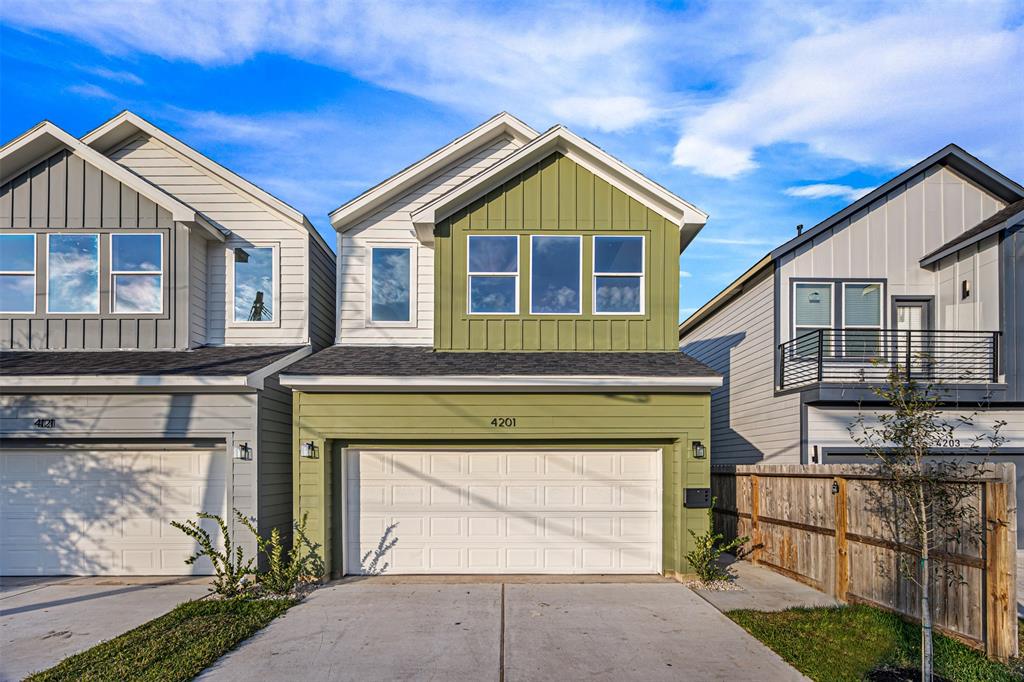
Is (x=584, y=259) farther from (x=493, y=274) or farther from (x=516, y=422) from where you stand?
(x=516, y=422)

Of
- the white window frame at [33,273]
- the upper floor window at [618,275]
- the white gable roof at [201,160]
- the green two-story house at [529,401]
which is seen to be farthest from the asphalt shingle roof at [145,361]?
the upper floor window at [618,275]

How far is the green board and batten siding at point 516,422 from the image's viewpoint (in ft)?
31.0

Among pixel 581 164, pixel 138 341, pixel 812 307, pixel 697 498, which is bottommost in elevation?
pixel 697 498

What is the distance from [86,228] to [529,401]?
790 centimetres

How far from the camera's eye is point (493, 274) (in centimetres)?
1067

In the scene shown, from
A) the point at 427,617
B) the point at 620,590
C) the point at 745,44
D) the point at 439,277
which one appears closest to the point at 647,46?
the point at 745,44

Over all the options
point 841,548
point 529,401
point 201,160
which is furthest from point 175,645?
point 201,160

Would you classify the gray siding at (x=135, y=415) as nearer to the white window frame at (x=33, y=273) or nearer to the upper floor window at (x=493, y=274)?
the white window frame at (x=33, y=273)

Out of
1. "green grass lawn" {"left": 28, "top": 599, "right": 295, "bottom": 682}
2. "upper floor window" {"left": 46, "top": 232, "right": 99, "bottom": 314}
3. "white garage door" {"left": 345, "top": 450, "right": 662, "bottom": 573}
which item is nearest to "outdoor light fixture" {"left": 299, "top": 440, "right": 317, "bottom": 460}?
"white garage door" {"left": 345, "top": 450, "right": 662, "bottom": 573}

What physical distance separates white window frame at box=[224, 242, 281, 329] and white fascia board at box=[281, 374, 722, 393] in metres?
2.63

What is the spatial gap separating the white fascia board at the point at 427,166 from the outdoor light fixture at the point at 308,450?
4040mm

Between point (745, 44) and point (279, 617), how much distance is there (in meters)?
11.0

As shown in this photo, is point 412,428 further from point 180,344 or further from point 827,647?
point 827,647

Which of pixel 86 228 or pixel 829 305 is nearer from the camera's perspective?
pixel 86 228
